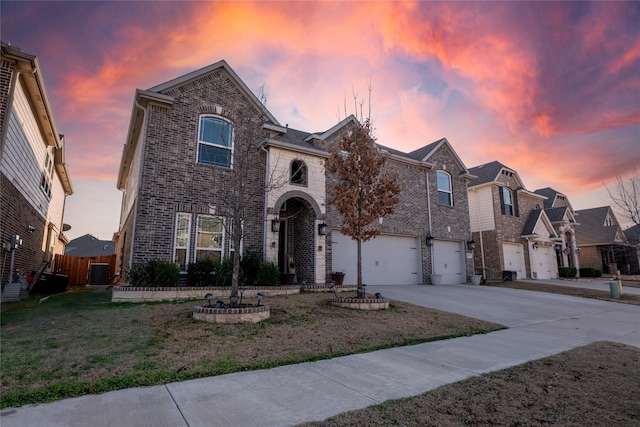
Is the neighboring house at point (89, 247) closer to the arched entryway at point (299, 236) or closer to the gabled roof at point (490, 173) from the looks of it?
the arched entryway at point (299, 236)

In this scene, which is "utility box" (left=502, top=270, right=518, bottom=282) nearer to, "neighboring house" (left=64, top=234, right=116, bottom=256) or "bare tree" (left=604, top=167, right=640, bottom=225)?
"bare tree" (left=604, top=167, right=640, bottom=225)

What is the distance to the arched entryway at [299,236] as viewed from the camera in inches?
529

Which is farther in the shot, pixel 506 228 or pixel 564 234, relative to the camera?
pixel 564 234

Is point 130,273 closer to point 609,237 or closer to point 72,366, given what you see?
point 72,366

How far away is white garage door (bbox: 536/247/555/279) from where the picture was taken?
24062 mm

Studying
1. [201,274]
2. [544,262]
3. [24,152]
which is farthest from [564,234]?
[24,152]

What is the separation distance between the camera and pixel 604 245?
30703 mm

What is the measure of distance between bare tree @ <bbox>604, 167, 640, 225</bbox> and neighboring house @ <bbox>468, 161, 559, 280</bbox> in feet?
19.7

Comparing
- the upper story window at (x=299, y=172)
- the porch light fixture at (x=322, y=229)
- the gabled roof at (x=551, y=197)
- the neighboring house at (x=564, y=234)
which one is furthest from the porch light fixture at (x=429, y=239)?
the gabled roof at (x=551, y=197)

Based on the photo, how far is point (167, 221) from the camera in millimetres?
10617

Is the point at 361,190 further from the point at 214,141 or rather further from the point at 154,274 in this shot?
the point at 154,274

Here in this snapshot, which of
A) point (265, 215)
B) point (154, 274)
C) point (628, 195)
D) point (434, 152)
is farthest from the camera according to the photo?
point (628, 195)

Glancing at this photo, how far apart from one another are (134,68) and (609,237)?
3802cm

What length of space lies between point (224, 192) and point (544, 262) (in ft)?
79.4
